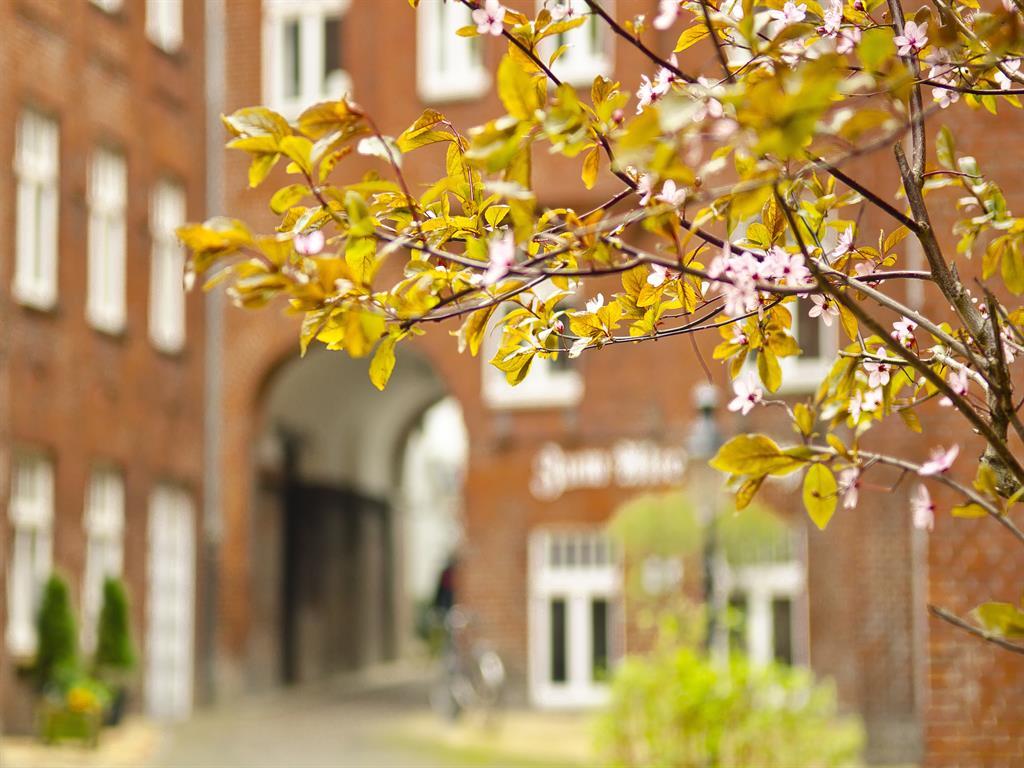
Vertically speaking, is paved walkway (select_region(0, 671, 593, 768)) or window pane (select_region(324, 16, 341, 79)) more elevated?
window pane (select_region(324, 16, 341, 79))

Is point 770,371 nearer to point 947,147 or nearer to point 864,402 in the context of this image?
point 864,402

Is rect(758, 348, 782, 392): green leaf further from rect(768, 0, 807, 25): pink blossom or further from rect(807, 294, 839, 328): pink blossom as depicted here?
rect(768, 0, 807, 25): pink blossom

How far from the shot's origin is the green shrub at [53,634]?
16953mm

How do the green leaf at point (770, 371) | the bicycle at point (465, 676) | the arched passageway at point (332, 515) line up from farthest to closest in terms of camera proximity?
1. the arched passageway at point (332, 515)
2. the bicycle at point (465, 676)
3. the green leaf at point (770, 371)

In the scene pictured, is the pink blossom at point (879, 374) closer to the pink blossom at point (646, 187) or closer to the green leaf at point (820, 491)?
the green leaf at point (820, 491)

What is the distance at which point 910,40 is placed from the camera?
11.2ft

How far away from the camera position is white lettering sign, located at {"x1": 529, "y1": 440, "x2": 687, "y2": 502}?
67.2ft

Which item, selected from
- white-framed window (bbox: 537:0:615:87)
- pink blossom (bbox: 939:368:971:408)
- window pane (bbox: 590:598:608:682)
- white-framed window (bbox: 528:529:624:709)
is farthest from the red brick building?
pink blossom (bbox: 939:368:971:408)

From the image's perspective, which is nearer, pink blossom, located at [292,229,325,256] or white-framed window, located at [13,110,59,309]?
pink blossom, located at [292,229,325,256]

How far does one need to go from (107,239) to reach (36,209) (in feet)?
5.10

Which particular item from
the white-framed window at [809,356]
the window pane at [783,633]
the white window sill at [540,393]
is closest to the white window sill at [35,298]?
the white window sill at [540,393]

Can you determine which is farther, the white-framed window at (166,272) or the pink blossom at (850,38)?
the white-framed window at (166,272)

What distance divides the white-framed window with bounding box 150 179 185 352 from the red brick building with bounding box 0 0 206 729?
2cm

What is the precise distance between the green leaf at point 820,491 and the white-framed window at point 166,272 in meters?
17.9
